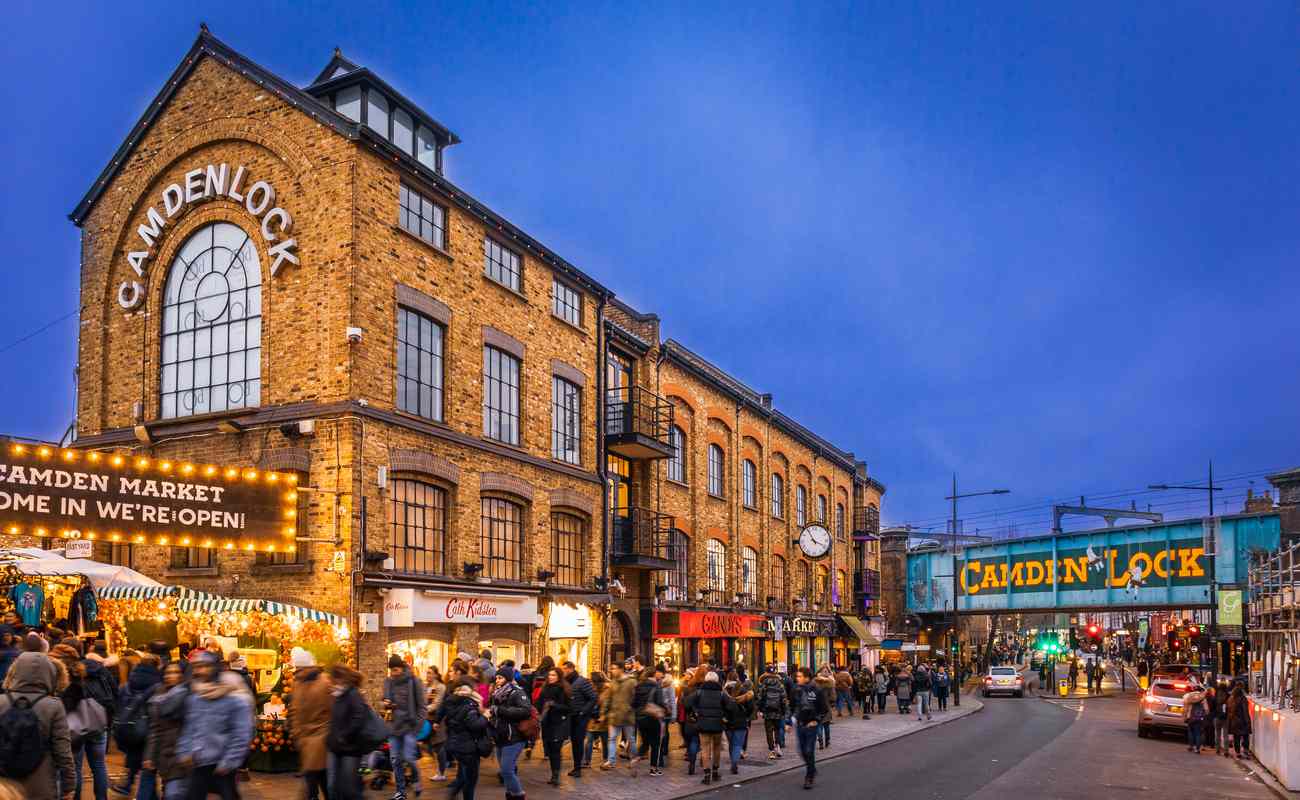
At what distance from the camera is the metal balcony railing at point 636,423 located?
2945 centimetres

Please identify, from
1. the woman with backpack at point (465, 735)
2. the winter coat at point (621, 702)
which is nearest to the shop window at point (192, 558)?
the winter coat at point (621, 702)

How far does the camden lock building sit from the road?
7.53 meters

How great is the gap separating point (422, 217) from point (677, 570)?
49.2 ft

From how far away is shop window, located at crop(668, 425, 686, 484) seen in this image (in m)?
33.6

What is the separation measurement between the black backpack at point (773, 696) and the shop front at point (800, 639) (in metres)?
16.6

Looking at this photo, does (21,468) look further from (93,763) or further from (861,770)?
(861,770)

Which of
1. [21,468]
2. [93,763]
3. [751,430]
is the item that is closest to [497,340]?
[21,468]

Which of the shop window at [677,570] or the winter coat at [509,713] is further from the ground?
the shop window at [677,570]

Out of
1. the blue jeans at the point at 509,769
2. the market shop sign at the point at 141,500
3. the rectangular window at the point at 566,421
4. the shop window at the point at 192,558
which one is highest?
the rectangular window at the point at 566,421

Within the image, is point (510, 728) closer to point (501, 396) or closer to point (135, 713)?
point (135, 713)

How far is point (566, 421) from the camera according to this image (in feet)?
90.5

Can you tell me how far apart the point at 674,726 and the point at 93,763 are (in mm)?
17872

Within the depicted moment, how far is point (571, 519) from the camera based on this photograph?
2752 centimetres

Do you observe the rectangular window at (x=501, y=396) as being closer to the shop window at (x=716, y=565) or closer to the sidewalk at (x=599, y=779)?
the sidewalk at (x=599, y=779)
